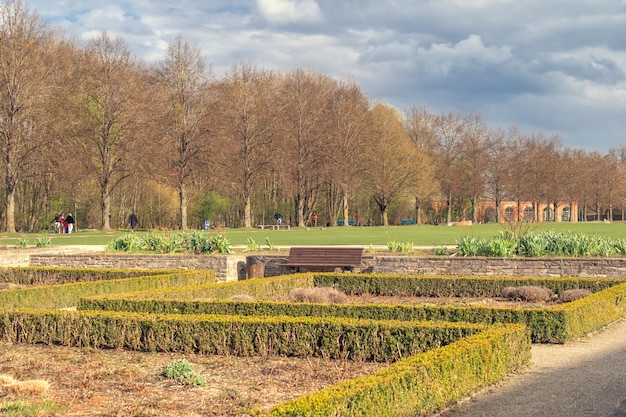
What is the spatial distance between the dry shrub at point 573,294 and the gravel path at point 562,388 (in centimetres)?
395

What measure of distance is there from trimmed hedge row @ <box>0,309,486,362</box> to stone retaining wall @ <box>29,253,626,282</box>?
32.1ft

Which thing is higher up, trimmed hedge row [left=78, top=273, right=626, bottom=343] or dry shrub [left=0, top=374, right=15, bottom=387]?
trimmed hedge row [left=78, top=273, right=626, bottom=343]

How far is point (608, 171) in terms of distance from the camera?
283 feet

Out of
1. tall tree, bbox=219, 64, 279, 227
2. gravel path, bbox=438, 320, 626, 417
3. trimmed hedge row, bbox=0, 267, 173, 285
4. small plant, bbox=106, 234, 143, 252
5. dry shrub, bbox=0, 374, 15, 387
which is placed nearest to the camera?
gravel path, bbox=438, 320, 626, 417

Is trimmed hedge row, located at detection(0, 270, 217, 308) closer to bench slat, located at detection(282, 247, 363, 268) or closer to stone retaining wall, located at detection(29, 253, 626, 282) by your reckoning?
stone retaining wall, located at detection(29, 253, 626, 282)

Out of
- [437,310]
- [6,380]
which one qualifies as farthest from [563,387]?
[6,380]

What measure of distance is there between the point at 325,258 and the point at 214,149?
33876 millimetres

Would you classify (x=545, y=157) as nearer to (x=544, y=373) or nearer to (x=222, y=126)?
(x=222, y=126)

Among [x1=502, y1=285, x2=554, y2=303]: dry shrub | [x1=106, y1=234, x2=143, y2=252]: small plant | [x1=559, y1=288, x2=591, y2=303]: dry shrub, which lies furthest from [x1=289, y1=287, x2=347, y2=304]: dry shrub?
[x1=106, y1=234, x2=143, y2=252]: small plant

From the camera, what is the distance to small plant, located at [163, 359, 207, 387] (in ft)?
27.5

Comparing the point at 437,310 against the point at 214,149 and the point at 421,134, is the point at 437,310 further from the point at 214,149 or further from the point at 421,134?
the point at 421,134

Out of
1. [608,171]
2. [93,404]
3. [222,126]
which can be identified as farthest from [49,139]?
[608,171]

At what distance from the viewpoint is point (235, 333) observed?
400 inches

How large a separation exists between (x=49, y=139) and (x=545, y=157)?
174ft
